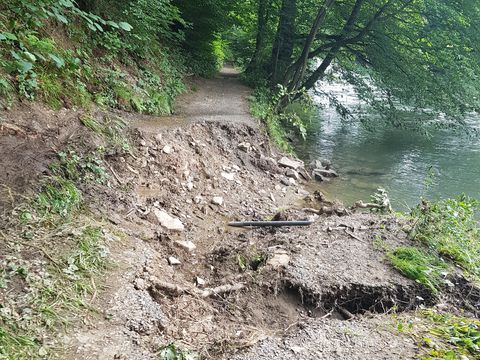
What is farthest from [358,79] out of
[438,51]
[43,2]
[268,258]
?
[43,2]

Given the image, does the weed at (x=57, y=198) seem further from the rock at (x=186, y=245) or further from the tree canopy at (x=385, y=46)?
the tree canopy at (x=385, y=46)

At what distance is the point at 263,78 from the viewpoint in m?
15.5

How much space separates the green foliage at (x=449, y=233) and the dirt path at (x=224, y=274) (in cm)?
38

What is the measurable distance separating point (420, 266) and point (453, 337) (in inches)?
49.9

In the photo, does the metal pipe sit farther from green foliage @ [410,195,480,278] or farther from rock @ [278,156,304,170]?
rock @ [278,156,304,170]

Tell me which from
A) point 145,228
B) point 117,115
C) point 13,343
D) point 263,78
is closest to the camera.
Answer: point 13,343

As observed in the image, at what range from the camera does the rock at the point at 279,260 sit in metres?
4.43

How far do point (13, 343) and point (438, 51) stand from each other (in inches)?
529

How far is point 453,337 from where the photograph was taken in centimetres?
328

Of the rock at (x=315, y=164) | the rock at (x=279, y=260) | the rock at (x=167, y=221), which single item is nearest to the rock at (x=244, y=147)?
the rock at (x=315, y=164)

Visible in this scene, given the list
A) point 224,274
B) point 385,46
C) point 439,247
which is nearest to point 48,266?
point 224,274

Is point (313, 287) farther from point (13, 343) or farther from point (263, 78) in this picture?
point (263, 78)

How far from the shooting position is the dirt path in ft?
10.3

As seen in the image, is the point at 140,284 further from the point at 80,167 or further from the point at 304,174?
the point at 304,174
